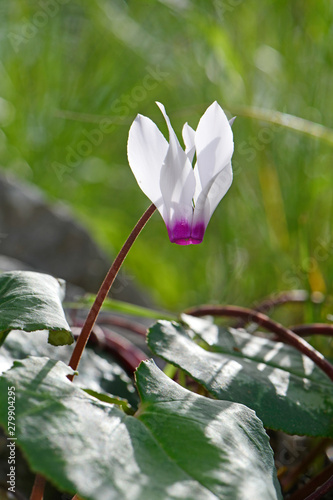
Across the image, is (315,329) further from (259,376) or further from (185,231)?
(185,231)

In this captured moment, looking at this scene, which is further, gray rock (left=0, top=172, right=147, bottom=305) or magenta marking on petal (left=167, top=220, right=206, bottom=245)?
gray rock (left=0, top=172, right=147, bottom=305)

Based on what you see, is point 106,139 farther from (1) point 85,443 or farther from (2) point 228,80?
(1) point 85,443

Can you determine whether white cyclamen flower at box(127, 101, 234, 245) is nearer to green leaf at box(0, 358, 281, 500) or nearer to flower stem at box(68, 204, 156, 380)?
flower stem at box(68, 204, 156, 380)

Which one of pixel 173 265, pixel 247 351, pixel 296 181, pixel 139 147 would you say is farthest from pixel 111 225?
pixel 139 147

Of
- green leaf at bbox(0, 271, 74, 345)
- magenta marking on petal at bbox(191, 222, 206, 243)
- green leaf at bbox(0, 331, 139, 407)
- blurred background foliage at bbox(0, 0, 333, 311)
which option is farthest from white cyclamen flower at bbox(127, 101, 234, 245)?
blurred background foliage at bbox(0, 0, 333, 311)

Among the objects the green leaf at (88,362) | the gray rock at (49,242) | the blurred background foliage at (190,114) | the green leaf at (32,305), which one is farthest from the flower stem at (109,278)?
the gray rock at (49,242)

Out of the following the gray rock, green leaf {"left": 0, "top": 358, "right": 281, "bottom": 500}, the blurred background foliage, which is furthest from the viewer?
the gray rock

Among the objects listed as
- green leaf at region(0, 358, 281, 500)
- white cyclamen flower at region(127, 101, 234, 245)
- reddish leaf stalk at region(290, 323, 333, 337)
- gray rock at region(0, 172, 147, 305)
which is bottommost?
gray rock at region(0, 172, 147, 305)
